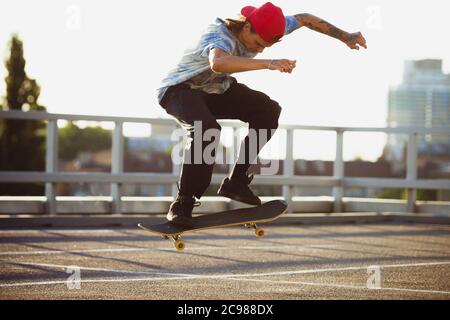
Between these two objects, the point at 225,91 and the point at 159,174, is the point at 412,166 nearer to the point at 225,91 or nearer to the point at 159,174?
the point at 159,174

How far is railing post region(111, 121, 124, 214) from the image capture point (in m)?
15.6

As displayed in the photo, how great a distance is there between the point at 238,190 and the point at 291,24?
165cm

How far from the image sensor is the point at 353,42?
340 inches

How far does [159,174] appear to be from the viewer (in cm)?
1587

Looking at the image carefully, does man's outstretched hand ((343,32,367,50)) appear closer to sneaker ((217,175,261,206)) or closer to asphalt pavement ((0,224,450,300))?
sneaker ((217,175,261,206))

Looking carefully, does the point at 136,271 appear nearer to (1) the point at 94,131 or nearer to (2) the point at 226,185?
(2) the point at 226,185

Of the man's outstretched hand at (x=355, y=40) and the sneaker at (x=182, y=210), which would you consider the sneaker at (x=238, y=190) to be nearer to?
the sneaker at (x=182, y=210)

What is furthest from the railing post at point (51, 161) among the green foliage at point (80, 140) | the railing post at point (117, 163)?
the green foliage at point (80, 140)

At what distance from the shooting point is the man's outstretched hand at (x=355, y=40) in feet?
28.2

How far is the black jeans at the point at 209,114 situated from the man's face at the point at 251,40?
62 cm

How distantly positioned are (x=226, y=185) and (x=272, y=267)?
1.35m

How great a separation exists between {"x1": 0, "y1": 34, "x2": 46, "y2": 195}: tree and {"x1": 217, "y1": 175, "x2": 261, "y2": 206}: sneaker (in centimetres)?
6119

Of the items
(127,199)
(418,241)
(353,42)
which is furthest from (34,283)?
(127,199)

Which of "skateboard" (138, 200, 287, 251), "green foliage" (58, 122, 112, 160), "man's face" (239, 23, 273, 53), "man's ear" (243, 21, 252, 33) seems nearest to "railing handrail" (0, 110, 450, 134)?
"skateboard" (138, 200, 287, 251)
